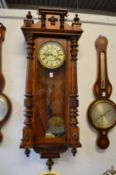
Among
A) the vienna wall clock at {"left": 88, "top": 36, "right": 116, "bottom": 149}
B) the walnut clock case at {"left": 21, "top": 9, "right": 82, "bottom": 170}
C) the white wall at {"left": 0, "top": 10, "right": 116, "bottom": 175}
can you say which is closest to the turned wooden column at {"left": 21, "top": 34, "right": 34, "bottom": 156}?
the walnut clock case at {"left": 21, "top": 9, "right": 82, "bottom": 170}

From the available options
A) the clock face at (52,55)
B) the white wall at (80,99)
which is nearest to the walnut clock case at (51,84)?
the clock face at (52,55)

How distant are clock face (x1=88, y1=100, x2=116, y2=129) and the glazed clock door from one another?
0.82 feet

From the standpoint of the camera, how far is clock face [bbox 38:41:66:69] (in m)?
1.64

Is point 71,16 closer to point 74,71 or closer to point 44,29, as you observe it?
point 44,29

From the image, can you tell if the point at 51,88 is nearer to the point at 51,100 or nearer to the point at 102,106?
the point at 51,100

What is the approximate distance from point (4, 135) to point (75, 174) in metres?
0.56

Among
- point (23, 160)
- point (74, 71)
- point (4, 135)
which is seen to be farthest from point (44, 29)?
point (23, 160)

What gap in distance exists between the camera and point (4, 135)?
1.71m

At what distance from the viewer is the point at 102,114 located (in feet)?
5.82

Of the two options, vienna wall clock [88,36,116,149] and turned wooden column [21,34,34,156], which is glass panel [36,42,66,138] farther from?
vienna wall clock [88,36,116,149]

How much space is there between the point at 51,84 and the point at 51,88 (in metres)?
0.03

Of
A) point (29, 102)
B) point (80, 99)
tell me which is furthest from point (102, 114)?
point (29, 102)

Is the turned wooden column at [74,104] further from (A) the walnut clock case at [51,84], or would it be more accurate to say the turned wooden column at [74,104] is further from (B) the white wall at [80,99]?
(B) the white wall at [80,99]

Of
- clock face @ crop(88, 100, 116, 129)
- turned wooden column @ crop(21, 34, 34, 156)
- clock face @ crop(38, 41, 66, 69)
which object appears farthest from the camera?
clock face @ crop(88, 100, 116, 129)
